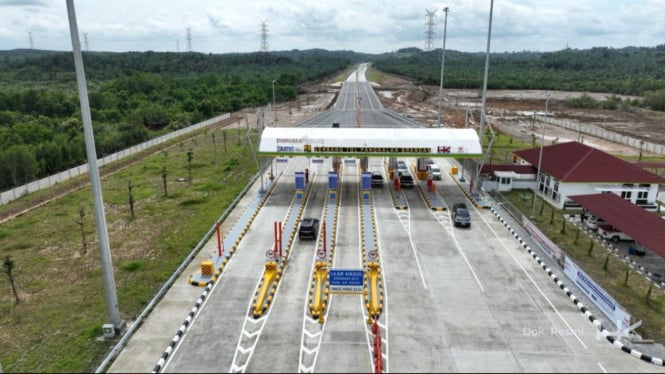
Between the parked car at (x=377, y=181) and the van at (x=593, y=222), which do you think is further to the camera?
the parked car at (x=377, y=181)

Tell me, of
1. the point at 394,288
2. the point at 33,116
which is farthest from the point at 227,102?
the point at 394,288

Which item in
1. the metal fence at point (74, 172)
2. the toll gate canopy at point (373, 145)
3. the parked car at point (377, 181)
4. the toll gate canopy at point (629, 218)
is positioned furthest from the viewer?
A: the parked car at point (377, 181)

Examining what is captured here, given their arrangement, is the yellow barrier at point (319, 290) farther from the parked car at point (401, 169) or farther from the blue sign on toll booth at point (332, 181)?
the parked car at point (401, 169)

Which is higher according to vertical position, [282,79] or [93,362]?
[282,79]

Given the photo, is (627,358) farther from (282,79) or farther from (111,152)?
Result: (282,79)

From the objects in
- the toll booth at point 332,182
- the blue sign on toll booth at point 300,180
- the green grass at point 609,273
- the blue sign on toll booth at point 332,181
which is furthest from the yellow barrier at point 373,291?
the blue sign on toll booth at point 300,180

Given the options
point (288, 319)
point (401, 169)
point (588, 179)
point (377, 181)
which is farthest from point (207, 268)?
point (588, 179)
